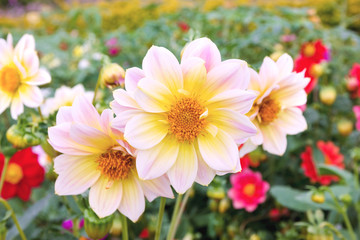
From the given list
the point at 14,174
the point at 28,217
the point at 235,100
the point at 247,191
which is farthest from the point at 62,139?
the point at 247,191

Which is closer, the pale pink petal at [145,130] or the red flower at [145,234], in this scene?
the pale pink petal at [145,130]

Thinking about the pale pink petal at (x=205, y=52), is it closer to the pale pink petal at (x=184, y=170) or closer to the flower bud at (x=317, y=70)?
the pale pink petal at (x=184, y=170)

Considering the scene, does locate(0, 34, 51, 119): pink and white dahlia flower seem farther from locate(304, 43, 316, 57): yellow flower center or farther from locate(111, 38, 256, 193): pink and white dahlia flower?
locate(304, 43, 316, 57): yellow flower center

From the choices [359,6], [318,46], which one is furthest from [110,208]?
[359,6]

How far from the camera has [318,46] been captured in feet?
4.86

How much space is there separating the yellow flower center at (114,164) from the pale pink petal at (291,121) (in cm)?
28

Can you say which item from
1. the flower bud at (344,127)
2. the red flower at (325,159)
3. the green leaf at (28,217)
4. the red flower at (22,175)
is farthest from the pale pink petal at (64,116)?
the flower bud at (344,127)

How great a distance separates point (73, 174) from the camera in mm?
525

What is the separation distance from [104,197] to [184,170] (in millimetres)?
134

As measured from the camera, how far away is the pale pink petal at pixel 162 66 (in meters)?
0.47

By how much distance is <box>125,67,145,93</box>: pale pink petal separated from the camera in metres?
0.47

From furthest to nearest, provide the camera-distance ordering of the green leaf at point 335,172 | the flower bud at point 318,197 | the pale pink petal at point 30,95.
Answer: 1. the green leaf at point 335,172
2. the flower bud at point 318,197
3. the pale pink petal at point 30,95

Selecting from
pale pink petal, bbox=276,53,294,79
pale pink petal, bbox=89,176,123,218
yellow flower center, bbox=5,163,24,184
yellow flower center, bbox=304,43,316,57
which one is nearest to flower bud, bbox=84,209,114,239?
pale pink petal, bbox=89,176,123,218

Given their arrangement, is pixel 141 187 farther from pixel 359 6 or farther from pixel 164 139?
pixel 359 6
